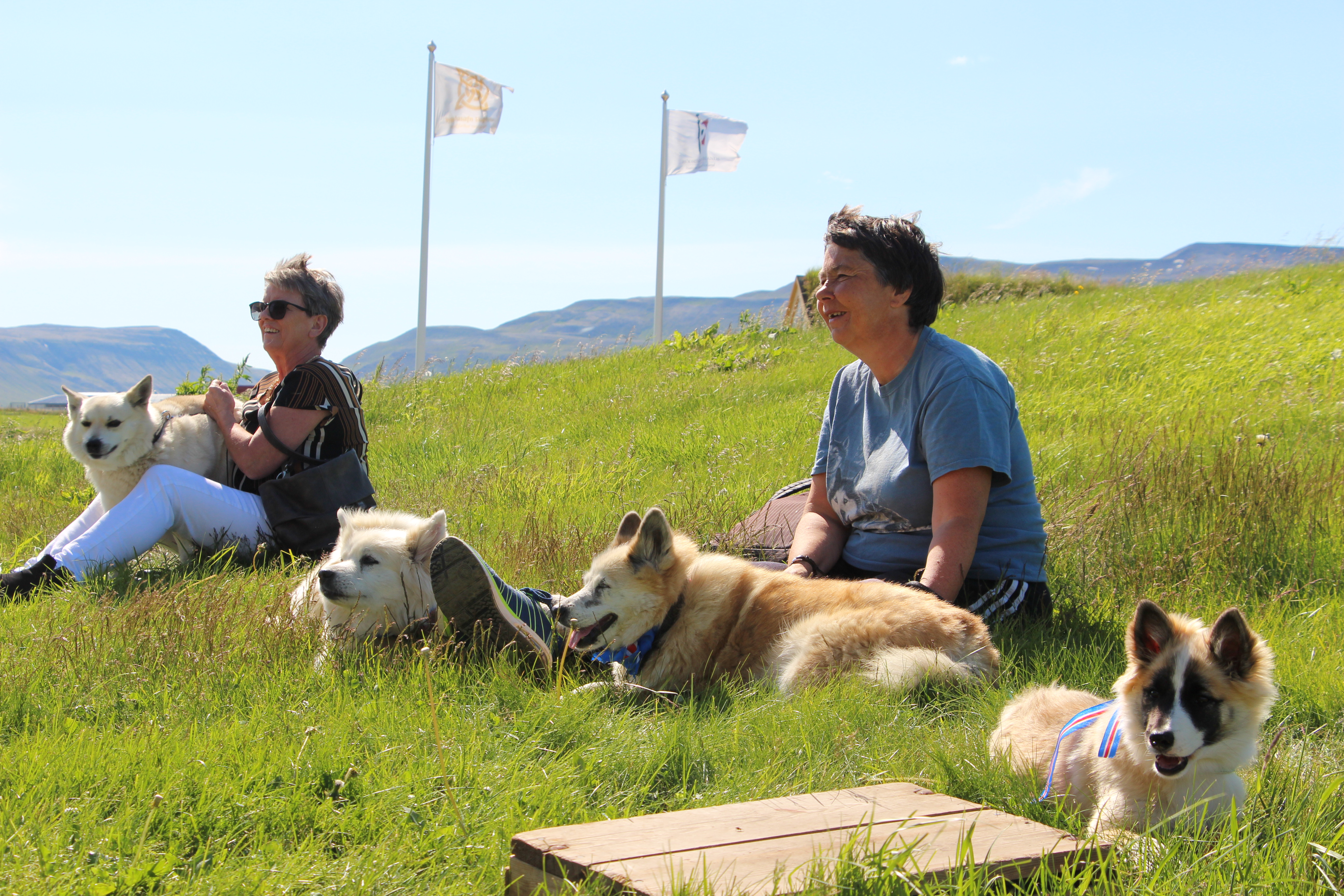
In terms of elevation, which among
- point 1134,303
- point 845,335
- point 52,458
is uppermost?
point 1134,303

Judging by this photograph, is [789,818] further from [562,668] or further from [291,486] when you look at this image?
[291,486]

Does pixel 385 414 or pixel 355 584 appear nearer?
pixel 355 584

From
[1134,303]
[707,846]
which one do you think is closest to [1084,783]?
[707,846]

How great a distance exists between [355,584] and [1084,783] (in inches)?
116

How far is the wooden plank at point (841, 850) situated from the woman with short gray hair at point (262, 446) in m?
3.90

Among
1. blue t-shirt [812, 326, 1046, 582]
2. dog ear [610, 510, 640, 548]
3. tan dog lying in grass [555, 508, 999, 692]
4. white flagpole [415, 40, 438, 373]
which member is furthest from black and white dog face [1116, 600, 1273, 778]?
white flagpole [415, 40, 438, 373]

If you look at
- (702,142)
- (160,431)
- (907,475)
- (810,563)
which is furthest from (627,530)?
(702,142)

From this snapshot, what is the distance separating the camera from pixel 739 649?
3775 millimetres

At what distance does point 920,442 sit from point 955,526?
451 mm

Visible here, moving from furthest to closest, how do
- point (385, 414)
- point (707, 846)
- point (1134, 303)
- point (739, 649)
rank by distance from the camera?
point (1134, 303), point (385, 414), point (739, 649), point (707, 846)

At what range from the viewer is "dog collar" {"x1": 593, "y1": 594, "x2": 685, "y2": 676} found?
396 cm

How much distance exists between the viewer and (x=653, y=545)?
3.90 m

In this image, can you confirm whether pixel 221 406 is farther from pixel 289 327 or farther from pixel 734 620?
pixel 734 620

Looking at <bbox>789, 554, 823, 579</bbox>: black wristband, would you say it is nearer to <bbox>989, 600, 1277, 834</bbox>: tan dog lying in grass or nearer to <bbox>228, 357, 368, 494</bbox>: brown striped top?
<bbox>989, 600, 1277, 834</bbox>: tan dog lying in grass
